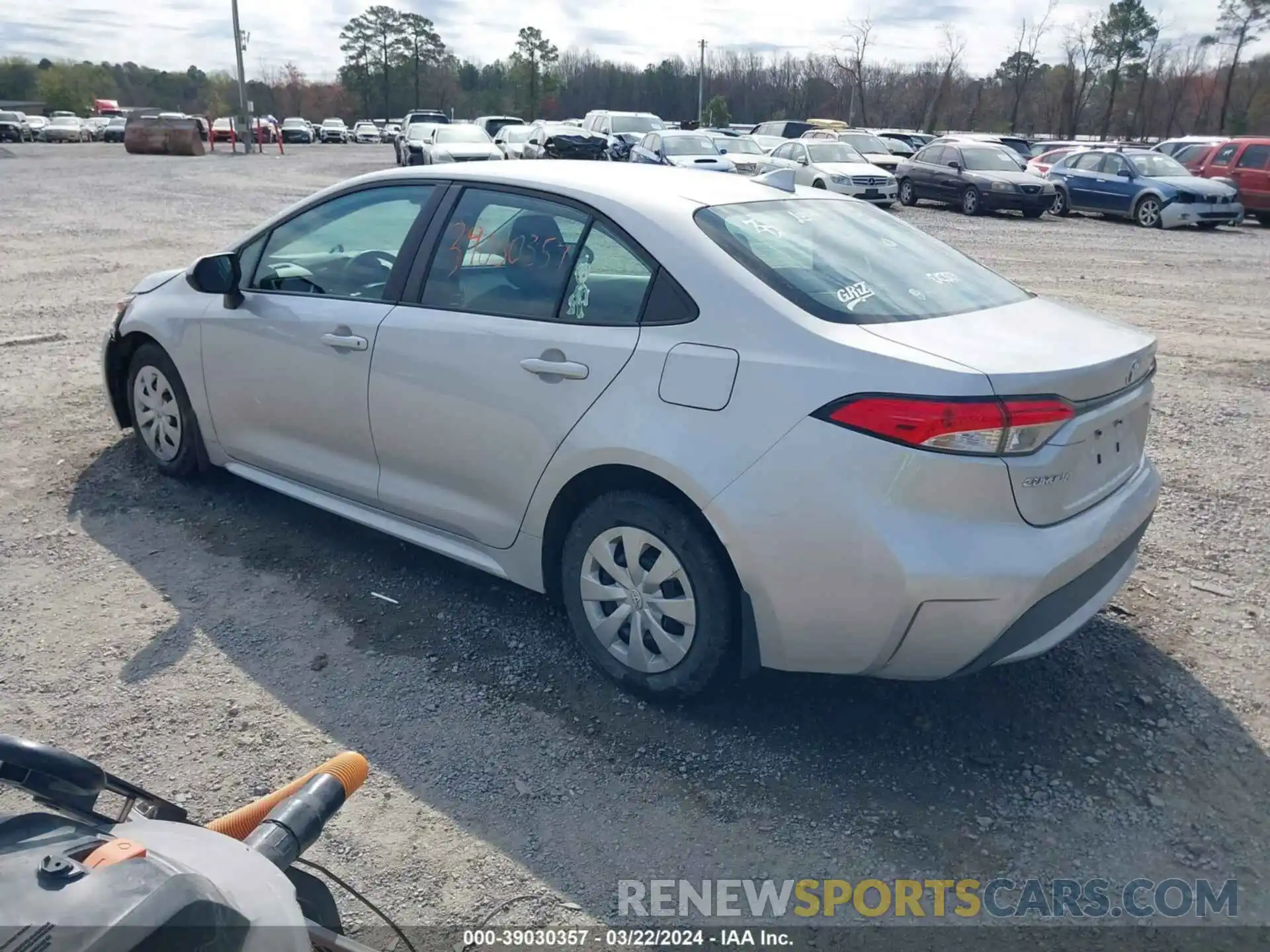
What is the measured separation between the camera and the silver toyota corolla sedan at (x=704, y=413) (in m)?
2.85

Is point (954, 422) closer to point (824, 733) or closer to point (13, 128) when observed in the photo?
point (824, 733)

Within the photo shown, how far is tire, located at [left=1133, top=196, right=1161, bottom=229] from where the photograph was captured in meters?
20.7

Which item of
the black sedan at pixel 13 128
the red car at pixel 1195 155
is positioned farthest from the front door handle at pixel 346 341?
the black sedan at pixel 13 128

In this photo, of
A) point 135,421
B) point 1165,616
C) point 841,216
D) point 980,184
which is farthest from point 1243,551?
point 980,184

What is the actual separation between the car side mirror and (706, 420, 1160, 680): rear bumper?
2.69 m

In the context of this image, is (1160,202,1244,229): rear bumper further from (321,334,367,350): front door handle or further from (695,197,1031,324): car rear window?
(321,334,367,350): front door handle

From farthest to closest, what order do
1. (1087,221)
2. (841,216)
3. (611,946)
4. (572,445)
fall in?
1. (1087,221)
2. (841,216)
3. (572,445)
4. (611,946)

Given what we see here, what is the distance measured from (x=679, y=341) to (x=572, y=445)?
1.64ft

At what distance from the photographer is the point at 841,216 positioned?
154 inches

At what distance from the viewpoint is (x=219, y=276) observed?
452 cm

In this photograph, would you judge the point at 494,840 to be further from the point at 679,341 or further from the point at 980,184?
the point at 980,184

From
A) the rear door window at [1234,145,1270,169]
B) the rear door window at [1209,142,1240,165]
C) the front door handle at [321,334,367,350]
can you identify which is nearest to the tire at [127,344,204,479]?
the front door handle at [321,334,367,350]

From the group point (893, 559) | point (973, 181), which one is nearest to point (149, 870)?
point (893, 559)

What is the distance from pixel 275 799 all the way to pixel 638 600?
1695 mm
